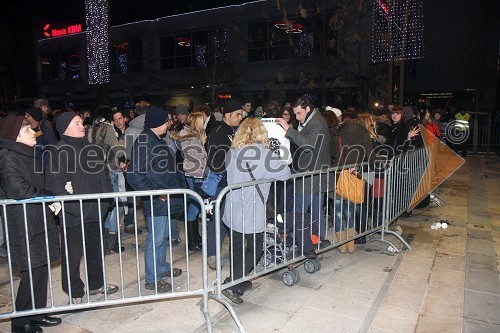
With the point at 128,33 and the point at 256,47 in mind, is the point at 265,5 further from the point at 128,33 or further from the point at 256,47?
the point at 128,33

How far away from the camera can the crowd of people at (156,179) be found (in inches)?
140

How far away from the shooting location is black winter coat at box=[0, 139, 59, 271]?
3.41m

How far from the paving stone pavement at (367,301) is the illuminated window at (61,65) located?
128 ft

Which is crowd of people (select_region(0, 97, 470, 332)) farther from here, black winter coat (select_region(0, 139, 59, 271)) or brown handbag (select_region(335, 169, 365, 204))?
brown handbag (select_region(335, 169, 365, 204))

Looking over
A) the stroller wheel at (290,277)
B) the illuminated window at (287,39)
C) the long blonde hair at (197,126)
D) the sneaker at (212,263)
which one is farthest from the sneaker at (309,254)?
the illuminated window at (287,39)

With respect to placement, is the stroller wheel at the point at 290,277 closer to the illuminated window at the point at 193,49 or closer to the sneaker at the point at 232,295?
the sneaker at the point at 232,295

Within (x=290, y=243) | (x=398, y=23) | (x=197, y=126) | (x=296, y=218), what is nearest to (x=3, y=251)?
(x=197, y=126)

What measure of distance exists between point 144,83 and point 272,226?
31.2 metres

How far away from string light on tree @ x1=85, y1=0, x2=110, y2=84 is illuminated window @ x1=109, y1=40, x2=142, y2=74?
492 inches

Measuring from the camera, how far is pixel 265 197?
4219 mm

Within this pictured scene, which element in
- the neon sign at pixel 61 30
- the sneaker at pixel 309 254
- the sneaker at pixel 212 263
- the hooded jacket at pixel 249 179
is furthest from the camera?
the neon sign at pixel 61 30

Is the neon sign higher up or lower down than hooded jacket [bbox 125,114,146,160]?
higher up

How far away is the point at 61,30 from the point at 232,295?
43.1 metres

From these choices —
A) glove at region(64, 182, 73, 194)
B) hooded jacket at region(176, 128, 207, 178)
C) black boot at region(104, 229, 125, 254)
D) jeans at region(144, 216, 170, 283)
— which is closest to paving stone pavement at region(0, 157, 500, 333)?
jeans at region(144, 216, 170, 283)
